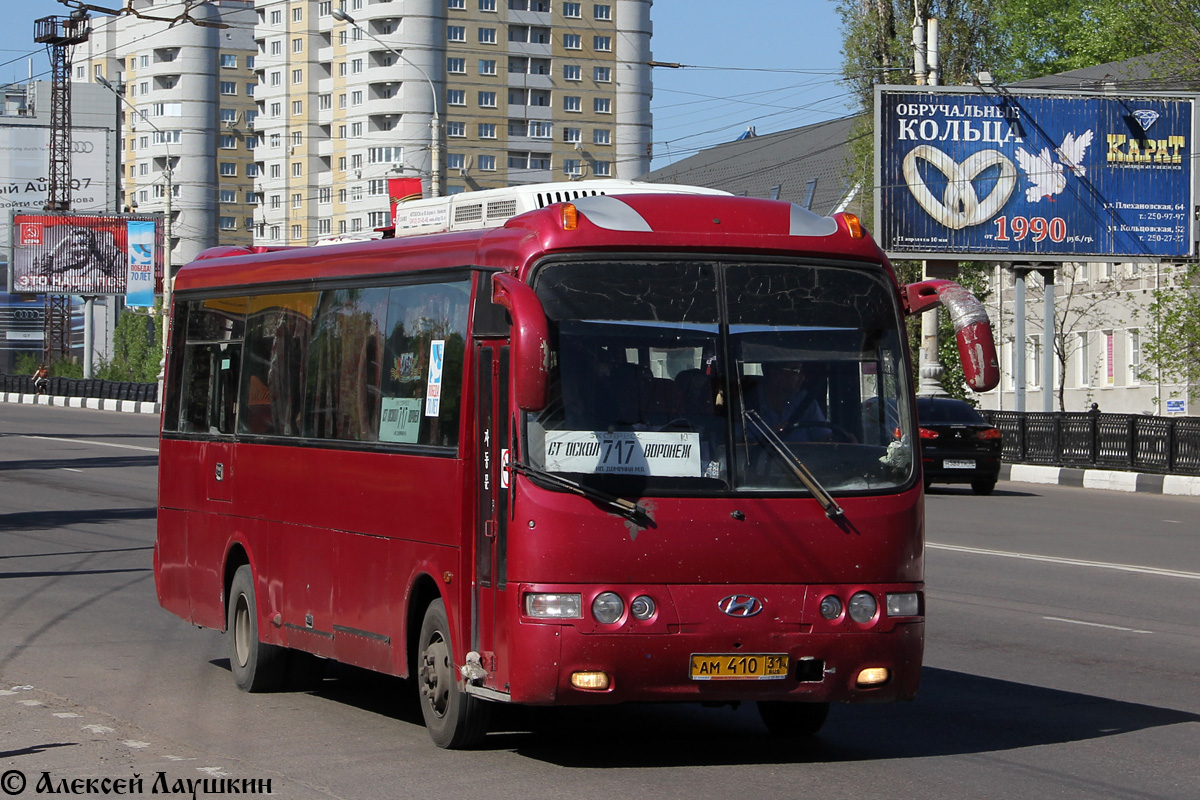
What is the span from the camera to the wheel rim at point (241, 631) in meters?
9.89

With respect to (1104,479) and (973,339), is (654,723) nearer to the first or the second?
(973,339)

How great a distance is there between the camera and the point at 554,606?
7.03 metres

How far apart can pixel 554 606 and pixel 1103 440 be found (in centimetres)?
2627

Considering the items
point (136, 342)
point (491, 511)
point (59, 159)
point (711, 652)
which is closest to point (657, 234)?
point (491, 511)

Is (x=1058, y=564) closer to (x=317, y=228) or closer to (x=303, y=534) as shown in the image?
(x=303, y=534)

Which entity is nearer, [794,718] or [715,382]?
[715,382]

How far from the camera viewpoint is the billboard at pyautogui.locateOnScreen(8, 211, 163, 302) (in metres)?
75.2

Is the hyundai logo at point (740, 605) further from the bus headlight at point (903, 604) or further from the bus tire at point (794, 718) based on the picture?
the bus tire at point (794, 718)

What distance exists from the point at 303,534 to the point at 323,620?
1.70 feet

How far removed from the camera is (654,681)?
278 inches

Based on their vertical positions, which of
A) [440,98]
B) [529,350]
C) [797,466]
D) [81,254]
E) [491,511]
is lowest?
[491,511]

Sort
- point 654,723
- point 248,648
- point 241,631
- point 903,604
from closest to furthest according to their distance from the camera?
1. point 903,604
2. point 654,723
3. point 248,648
4. point 241,631

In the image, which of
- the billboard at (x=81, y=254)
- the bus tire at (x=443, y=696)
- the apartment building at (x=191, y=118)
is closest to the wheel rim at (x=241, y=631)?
the bus tire at (x=443, y=696)

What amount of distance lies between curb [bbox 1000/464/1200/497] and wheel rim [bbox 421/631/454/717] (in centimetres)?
2329
